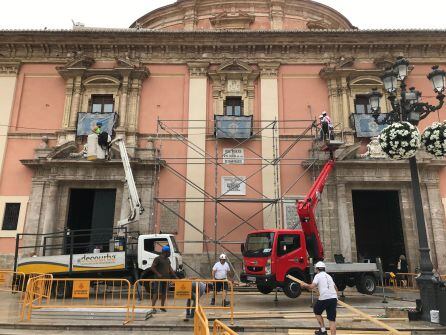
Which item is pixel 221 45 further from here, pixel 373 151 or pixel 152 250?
pixel 152 250

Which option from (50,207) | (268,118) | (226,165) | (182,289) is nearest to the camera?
(182,289)

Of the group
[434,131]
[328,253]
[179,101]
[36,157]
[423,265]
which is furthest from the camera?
[179,101]

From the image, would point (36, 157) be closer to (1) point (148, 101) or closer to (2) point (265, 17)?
(1) point (148, 101)

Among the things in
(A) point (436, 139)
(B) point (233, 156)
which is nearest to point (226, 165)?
(B) point (233, 156)

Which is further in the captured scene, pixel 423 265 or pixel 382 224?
pixel 382 224

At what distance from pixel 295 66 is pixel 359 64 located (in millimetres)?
3062

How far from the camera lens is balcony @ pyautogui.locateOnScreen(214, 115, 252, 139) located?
1648 cm

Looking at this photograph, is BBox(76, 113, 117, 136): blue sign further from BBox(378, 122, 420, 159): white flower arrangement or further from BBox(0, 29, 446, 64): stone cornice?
BBox(378, 122, 420, 159): white flower arrangement

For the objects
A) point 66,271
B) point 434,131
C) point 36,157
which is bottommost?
point 66,271

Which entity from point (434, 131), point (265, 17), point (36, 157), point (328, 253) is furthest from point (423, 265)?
point (265, 17)

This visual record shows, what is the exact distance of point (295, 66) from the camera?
18.0 metres

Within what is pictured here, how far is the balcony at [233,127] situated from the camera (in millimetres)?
16484

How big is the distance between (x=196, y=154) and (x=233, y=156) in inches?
64.9

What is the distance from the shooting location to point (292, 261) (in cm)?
1123
